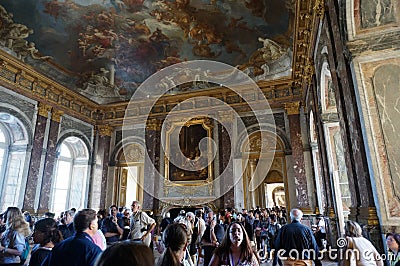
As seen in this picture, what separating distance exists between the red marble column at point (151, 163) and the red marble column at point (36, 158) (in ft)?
15.0

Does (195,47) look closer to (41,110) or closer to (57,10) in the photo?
(57,10)

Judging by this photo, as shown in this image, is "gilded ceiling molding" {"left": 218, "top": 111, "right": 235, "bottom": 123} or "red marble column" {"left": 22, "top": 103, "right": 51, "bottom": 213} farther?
"gilded ceiling molding" {"left": 218, "top": 111, "right": 235, "bottom": 123}

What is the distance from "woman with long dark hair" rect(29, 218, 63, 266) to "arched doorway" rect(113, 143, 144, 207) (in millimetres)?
11585

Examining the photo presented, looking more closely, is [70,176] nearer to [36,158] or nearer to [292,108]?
[36,158]

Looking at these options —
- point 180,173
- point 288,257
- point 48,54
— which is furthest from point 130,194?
point 288,257

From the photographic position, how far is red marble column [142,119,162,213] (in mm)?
13094

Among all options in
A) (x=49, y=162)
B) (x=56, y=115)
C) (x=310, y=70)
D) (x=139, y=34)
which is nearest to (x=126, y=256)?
(x=310, y=70)

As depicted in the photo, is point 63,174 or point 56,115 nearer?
point 56,115

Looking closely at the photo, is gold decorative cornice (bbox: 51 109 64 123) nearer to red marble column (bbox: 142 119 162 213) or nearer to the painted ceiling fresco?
the painted ceiling fresco

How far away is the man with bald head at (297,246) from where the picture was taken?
3904mm

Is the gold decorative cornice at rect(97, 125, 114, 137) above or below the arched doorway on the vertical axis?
above

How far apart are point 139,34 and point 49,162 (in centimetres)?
684

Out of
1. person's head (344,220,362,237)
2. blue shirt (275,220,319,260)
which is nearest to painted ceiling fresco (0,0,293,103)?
blue shirt (275,220,319,260)

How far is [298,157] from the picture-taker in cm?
1147
